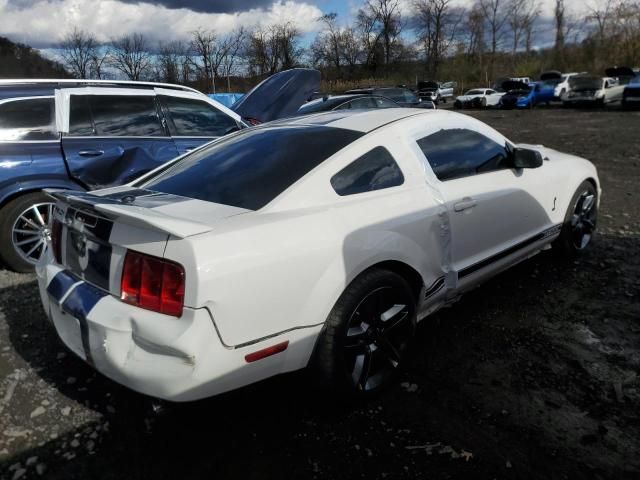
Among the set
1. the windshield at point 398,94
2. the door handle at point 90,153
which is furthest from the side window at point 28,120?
the windshield at point 398,94

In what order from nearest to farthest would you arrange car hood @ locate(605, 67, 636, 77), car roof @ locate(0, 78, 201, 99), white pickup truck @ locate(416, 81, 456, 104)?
car roof @ locate(0, 78, 201, 99)
car hood @ locate(605, 67, 636, 77)
white pickup truck @ locate(416, 81, 456, 104)

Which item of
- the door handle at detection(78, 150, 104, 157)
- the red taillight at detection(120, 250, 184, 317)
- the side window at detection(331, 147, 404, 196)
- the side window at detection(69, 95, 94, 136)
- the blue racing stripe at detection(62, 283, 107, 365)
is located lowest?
the blue racing stripe at detection(62, 283, 107, 365)

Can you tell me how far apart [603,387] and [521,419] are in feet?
1.98

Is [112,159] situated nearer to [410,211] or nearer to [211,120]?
[211,120]

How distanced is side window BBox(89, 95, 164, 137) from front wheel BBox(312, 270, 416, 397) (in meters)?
3.54

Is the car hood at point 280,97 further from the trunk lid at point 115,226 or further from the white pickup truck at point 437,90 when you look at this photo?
the white pickup truck at point 437,90

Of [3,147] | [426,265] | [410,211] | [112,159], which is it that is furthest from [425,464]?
[3,147]

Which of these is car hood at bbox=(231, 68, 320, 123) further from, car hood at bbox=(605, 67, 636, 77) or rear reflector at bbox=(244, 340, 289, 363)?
car hood at bbox=(605, 67, 636, 77)

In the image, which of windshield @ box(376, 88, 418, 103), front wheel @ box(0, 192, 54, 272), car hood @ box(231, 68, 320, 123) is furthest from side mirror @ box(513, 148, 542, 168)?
windshield @ box(376, 88, 418, 103)

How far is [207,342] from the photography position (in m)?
1.86

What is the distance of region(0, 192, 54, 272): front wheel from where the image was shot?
4316 mm

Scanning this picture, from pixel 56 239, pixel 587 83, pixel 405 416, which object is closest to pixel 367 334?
pixel 405 416

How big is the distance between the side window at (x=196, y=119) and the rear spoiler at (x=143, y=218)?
3.14 m

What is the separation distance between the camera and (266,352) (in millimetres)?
2033
